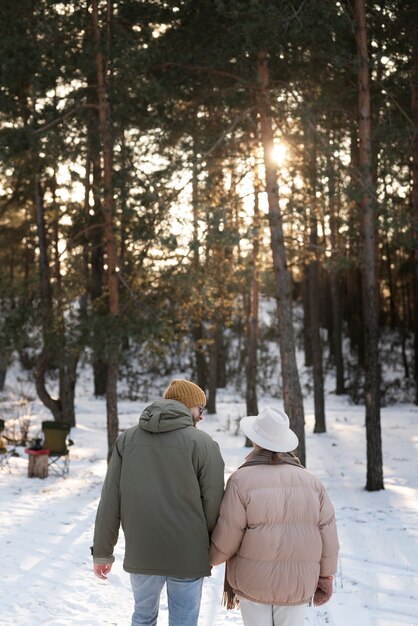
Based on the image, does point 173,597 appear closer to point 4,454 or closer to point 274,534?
point 274,534

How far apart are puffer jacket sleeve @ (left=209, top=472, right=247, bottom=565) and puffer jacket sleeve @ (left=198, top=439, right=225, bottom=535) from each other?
6 centimetres

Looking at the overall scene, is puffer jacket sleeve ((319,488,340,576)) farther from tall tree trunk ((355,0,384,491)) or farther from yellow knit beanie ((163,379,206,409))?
tall tree trunk ((355,0,384,491))

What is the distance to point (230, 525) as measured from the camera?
3457mm

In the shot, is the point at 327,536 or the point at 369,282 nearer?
the point at 327,536

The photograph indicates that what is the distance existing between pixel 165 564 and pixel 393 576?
4.21 m

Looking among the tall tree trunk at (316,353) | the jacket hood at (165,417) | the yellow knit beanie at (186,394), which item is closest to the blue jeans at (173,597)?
the jacket hood at (165,417)

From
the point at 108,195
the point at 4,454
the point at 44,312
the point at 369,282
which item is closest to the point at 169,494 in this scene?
the point at 369,282

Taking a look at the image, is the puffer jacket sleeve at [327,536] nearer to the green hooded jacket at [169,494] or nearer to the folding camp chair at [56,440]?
the green hooded jacket at [169,494]

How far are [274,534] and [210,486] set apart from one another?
1.32 feet

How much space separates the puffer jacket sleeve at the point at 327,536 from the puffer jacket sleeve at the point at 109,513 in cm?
104

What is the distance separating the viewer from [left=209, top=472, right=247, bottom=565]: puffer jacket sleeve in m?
3.44

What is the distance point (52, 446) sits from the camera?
42.7 ft

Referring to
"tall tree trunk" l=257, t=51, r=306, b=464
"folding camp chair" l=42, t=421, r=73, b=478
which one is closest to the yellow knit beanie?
"tall tree trunk" l=257, t=51, r=306, b=464

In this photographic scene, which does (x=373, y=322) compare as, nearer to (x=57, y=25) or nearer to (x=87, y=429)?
(x=57, y=25)
